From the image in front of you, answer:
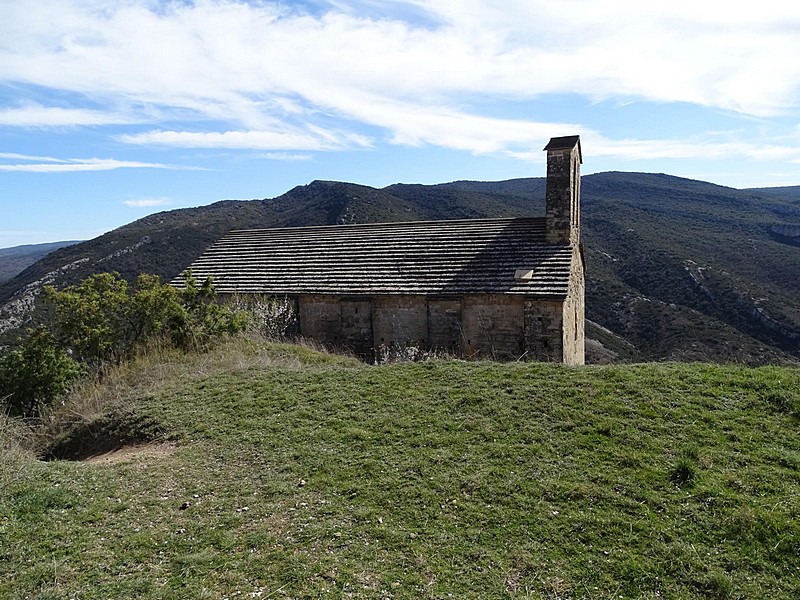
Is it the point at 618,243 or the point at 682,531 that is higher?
the point at 618,243

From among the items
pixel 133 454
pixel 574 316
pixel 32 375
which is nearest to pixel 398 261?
pixel 574 316

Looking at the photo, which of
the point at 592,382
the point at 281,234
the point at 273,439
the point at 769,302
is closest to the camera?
the point at 273,439

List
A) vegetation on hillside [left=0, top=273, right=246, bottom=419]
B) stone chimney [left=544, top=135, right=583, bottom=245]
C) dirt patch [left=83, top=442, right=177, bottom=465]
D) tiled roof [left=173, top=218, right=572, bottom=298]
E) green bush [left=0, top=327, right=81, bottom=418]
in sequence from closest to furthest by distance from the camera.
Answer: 1. dirt patch [left=83, top=442, right=177, bottom=465]
2. green bush [left=0, top=327, right=81, bottom=418]
3. vegetation on hillside [left=0, top=273, right=246, bottom=419]
4. tiled roof [left=173, top=218, right=572, bottom=298]
5. stone chimney [left=544, top=135, right=583, bottom=245]

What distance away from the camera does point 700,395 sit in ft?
24.3

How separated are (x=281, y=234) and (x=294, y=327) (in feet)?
17.4

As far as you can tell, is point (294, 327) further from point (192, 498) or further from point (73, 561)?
point (73, 561)

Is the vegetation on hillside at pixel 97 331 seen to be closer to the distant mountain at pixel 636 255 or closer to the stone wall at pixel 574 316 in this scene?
the stone wall at pixel 574 316

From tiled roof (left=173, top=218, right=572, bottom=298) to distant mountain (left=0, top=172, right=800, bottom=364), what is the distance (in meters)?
13.5

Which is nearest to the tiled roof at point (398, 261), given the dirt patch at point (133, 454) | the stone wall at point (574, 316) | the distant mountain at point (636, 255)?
the stone wall at point (574, 316)

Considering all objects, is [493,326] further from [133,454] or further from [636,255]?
[636,255]

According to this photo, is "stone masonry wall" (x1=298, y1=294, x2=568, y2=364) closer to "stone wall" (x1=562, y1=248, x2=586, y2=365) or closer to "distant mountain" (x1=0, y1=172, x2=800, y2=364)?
"stone wall" (x1=562, y1=248, x2=586, y2=365)

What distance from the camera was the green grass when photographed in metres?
4.37

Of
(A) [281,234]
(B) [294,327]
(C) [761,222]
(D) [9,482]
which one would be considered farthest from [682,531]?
(C) [761,222]

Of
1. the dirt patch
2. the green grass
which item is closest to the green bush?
the green grass
